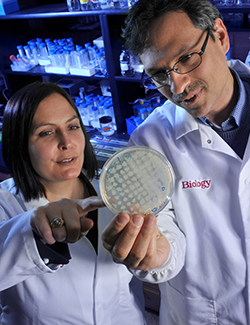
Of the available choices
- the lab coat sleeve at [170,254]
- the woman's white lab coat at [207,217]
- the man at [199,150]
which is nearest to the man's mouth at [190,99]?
the man at [199,150]

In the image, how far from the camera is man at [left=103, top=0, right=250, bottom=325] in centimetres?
114

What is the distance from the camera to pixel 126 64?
246 cm

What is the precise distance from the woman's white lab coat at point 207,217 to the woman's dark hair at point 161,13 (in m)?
0.36

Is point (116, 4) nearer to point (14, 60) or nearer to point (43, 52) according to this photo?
point (43, 52)

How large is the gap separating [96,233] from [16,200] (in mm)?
421

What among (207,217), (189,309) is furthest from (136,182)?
(189,309)

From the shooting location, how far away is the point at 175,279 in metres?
1.42

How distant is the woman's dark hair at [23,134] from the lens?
1.28 meters

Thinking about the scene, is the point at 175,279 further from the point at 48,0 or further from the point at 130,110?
the point at 48,0

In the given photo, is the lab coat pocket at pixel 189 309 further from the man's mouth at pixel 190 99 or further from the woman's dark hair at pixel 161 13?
the woman's dark hair at pixel 161 13

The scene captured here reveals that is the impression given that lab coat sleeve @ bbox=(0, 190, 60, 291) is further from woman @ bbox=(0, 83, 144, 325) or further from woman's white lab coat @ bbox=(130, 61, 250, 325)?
woman's white lab coat @ bbox=(130, 61, 250, 325)

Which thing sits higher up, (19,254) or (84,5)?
(84,5)

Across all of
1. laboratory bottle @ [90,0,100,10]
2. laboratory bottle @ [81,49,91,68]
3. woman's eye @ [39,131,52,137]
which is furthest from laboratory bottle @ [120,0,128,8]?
woman's eye @ [39,131,52,137]

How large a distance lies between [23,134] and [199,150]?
82cm
